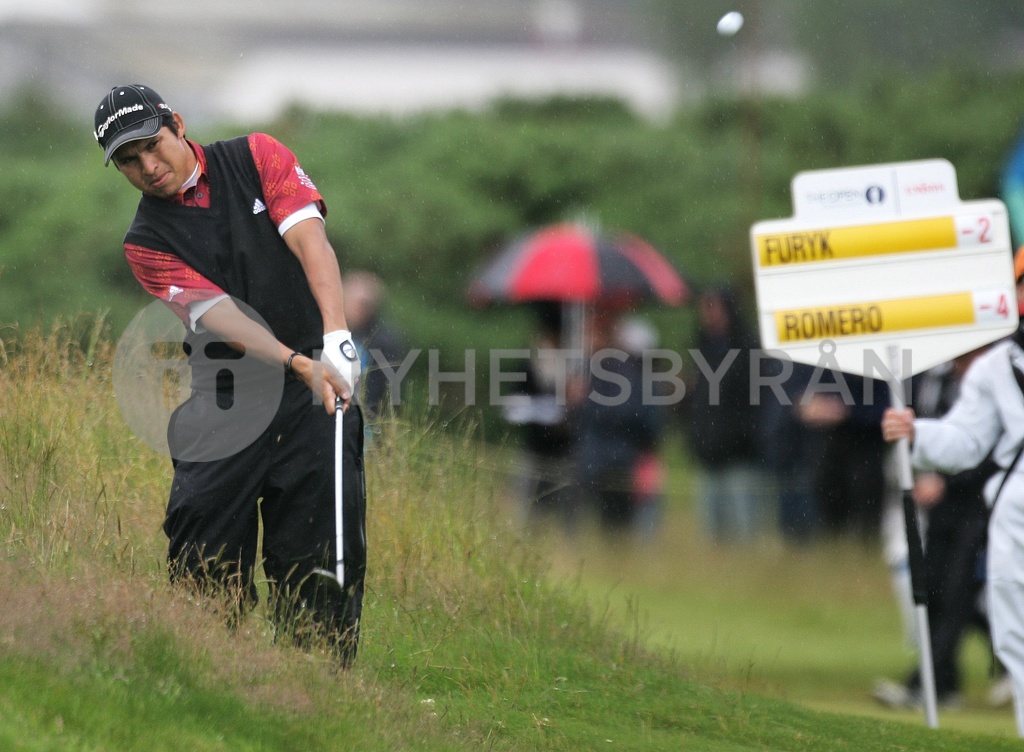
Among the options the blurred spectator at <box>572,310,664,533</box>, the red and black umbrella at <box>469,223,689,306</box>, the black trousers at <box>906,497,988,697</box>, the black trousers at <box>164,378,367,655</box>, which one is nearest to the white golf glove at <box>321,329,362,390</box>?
the black trousers at <box>164,378,367,655</box>

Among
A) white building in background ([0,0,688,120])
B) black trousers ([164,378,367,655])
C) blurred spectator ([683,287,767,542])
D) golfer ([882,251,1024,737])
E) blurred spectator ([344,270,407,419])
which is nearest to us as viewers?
black trousers ([164,378,367,655])

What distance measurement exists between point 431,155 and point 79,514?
1314 cm

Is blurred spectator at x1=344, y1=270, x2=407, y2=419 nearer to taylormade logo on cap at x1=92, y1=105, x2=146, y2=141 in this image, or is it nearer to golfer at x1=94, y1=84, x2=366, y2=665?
golfer at x1=94, y1=84, x2=366, y2=665

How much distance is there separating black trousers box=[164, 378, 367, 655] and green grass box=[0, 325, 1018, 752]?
0.18 meters

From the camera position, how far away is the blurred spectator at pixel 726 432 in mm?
10234

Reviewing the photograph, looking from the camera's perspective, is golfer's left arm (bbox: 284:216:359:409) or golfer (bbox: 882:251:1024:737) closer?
golfer's left arm (bbox: 284:216:359:409)

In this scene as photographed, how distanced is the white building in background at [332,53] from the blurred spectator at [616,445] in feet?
23.0

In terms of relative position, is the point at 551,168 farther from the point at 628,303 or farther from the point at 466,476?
the point at 466,476

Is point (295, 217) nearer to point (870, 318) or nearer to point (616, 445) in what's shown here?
point (870, 318)

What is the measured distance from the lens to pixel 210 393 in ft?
17.2

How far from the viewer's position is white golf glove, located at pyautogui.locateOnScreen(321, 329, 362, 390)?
16.5ft

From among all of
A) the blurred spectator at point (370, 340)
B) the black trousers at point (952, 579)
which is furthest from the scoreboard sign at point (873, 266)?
the blurred spectator at point (370, 340)

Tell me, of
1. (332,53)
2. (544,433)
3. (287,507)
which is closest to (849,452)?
(544,433)

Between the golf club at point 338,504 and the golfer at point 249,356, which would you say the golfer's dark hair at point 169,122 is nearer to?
the golfer at point 249,356
